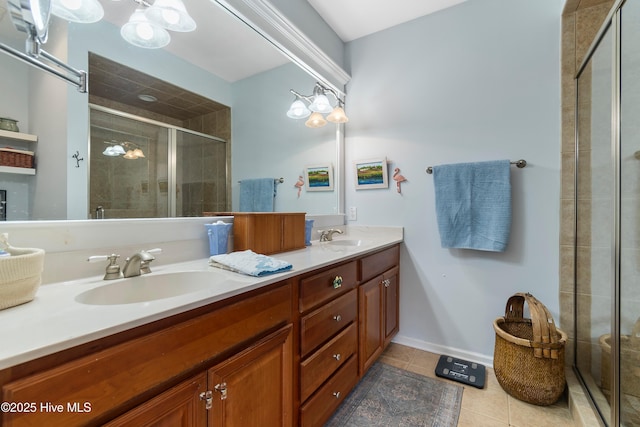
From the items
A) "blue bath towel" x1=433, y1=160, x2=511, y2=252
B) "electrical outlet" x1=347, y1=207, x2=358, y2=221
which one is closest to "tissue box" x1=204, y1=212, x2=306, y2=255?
"electrical outlet" x1=347, y1=207, x2=358, y2=221

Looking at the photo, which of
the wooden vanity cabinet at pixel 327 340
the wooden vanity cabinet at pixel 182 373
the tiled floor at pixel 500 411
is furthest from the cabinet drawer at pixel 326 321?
the tiled floor at pixel 500 411

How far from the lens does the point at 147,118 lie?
1.21m

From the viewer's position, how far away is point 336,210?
2.34 metres

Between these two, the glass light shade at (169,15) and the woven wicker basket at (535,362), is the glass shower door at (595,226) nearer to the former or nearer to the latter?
the woven wicker basket at (535,362)

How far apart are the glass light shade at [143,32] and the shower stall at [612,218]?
2014mm

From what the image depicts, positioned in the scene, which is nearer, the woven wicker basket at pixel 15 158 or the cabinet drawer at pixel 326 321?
the woven wicker basket at pixel 15 158

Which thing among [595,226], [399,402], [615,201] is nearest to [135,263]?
[399,402]

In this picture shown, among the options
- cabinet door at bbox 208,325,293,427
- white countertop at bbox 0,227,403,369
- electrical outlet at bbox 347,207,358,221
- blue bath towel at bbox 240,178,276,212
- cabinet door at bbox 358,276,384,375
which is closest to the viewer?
white countertop at bbox 0,227,403,369

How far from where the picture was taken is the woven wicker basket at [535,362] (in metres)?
1.40

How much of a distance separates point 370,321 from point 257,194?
1061 mm

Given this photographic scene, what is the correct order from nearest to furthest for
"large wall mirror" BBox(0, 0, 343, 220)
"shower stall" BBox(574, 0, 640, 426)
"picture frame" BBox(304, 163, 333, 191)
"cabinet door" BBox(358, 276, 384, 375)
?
1. "large wall mirror" BBox(0, 0, 343, 220)
2. "shower stall" BBox(574, 0, 640, 426)
3. "cabinet door" BBox(358, 276, 384, 375)
4. "picture frame" BBox(304, 163, 333, 191)

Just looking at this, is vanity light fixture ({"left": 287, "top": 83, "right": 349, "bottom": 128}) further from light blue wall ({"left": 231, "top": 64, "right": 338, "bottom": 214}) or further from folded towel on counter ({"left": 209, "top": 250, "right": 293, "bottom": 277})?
folded towel on counter ({"left": 209, "top": 250, "right": 293, "bottom": 277})

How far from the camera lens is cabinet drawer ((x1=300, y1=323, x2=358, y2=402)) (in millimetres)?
1115

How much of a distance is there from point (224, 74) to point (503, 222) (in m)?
1.91
